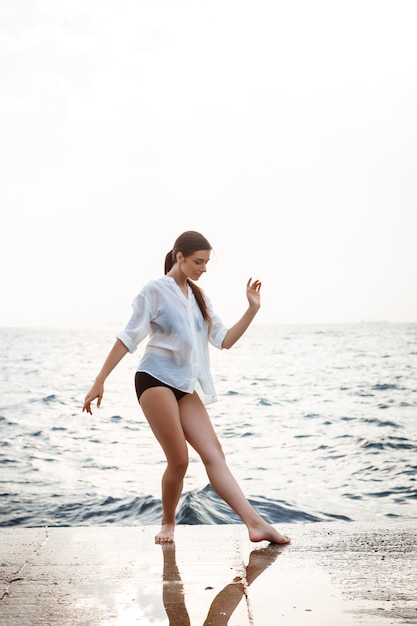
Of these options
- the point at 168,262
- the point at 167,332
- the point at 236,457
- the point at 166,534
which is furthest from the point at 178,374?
the point at 236,457

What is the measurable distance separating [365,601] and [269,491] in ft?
22.2

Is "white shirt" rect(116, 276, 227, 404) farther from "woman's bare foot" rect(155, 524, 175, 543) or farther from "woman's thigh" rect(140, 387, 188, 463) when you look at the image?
"woman's bare foot" rect(155, 524, 175, 543)

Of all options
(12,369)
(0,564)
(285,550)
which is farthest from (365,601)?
(12,369)

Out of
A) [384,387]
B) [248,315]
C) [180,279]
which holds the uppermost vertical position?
[180,279]

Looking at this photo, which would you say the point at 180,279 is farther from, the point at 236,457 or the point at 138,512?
the point at 236,457

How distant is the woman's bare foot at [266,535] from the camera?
4.88 m

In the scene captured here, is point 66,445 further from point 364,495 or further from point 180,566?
point 180,566

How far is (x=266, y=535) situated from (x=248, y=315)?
1.37 metres

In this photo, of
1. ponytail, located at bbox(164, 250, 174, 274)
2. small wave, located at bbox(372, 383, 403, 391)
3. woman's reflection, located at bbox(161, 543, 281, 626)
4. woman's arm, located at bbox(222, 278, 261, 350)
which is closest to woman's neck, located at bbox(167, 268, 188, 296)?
ponytail, located at bbox(164, 250, 174, 274)

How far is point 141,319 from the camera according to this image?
5.00m

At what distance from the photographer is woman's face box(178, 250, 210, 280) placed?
5.09 metres

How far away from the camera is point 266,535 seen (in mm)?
4895

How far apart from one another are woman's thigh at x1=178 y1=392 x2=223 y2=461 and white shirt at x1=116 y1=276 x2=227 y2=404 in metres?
0.12


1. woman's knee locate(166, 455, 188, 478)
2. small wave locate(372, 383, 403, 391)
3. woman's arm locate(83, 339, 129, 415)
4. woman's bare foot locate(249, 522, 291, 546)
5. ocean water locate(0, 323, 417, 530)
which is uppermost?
woman's arm locate(83, 339, 129, 415)
